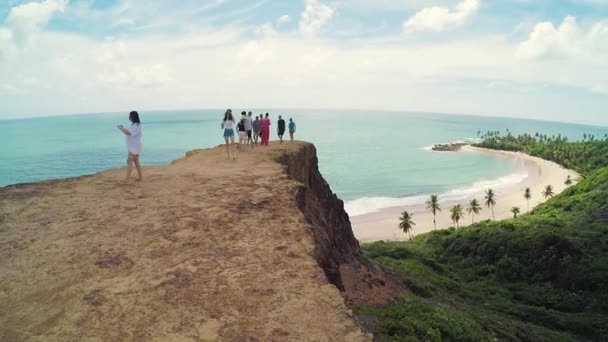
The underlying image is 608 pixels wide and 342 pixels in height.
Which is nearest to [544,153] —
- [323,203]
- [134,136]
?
[323,203]

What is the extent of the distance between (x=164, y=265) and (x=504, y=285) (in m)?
27.8

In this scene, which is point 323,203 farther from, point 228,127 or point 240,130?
point 228,127

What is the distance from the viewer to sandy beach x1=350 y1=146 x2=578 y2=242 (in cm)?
6178

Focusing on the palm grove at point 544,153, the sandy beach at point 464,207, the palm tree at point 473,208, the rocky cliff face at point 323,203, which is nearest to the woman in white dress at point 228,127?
the rocky cliff face at point 323,203

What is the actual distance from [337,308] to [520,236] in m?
31.7

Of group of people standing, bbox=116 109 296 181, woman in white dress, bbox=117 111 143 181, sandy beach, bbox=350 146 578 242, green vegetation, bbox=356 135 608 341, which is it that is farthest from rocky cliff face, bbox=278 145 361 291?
sandy beach, bbox=350 146 578 242

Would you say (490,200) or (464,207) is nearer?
(490,200)

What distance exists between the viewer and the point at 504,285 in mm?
29031

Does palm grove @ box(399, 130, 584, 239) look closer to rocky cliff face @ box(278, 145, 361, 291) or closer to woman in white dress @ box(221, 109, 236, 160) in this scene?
rocky cliff face @ box(278, 145, 361, 291)

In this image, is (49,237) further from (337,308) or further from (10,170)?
(10,170)

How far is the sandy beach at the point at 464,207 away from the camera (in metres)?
61.8

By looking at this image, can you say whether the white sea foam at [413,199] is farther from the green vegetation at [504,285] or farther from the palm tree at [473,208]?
the green vegetation at [504,285]

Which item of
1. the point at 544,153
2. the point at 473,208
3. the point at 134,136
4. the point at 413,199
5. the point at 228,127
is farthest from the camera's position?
the point at 544,153

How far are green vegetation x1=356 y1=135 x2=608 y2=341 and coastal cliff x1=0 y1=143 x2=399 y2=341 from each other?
386 cm
